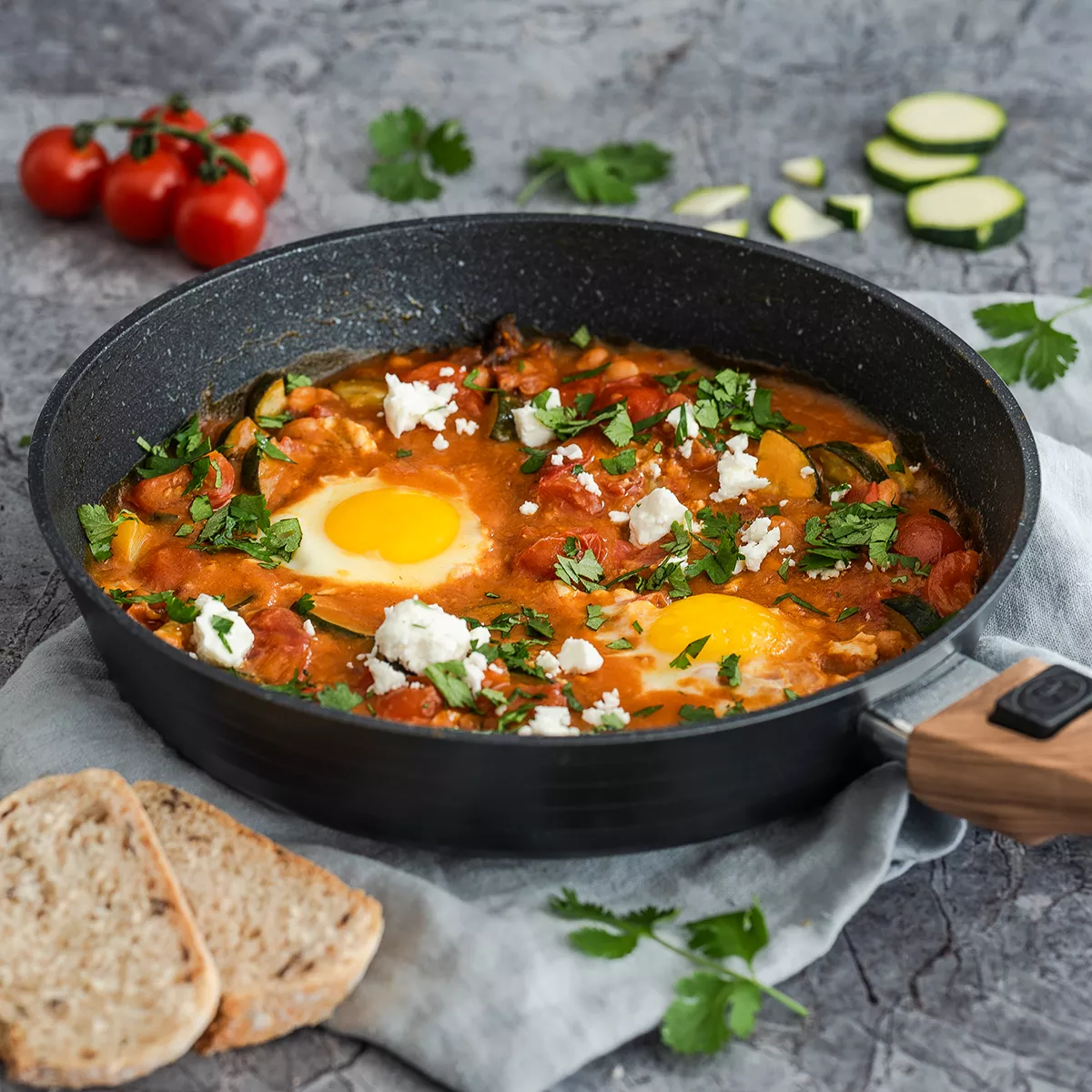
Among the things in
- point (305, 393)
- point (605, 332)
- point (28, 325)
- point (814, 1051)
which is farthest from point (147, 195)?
point (814, 1051)

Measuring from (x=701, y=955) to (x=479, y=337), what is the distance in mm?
2699

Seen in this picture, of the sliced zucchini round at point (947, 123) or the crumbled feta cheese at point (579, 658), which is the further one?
the sliced zucchini round at point (947, 123)

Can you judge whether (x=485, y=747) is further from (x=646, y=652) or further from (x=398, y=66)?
(x=398, y=66)

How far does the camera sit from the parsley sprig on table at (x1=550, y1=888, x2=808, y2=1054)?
320 cm

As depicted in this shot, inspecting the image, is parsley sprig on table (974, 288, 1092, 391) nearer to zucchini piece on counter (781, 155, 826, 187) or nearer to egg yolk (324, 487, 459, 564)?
zucchini piece on counter (781, 155, 826, 187)

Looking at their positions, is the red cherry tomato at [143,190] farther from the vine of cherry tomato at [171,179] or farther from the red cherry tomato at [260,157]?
the red cherry tomato at [260,157]

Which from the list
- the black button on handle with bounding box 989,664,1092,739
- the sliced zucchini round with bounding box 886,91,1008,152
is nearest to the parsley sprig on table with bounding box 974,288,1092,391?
the sliced zucchini round with bounding box 886,91,1008,152

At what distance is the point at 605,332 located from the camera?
17.7ft

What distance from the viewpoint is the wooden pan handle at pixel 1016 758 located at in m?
3.14

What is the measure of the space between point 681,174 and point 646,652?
367cm

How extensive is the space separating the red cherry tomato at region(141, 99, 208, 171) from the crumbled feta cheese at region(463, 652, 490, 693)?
3.50 m

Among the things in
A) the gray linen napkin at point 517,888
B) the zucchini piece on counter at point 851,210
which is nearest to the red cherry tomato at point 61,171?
the gray linen napkin at point 517,888

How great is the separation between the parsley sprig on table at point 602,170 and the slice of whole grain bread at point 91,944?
4.00 metres

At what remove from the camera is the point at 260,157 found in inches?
255
